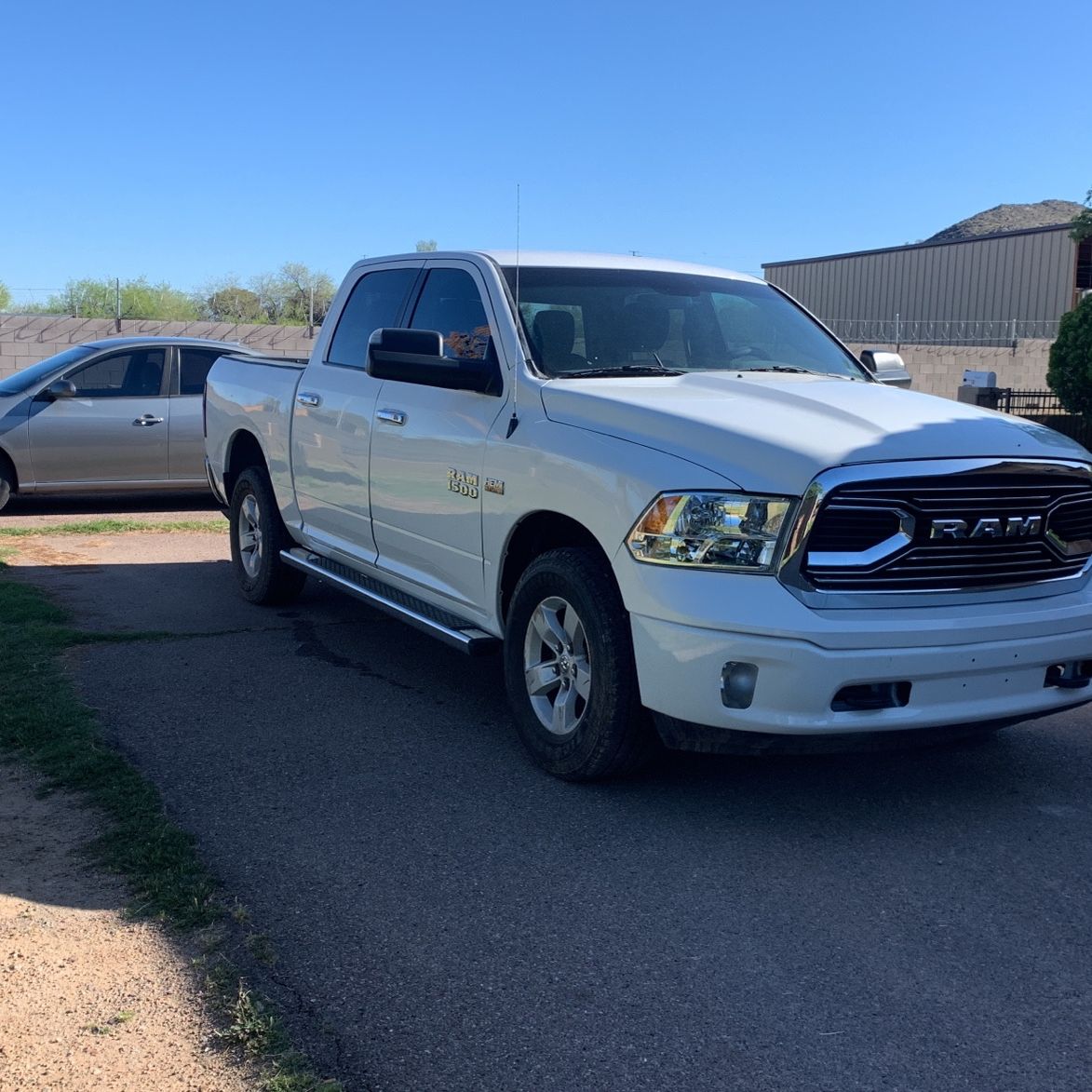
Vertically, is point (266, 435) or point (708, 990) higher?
point (266, 435)

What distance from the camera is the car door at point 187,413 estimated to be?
41.0 feet

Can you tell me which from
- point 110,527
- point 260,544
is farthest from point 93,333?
point 260,544

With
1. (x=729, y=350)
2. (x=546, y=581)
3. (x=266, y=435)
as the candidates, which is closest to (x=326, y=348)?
(x=266, y=435)

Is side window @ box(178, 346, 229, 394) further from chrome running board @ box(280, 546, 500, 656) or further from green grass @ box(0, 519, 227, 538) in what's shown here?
chrome running board @ box(280, 546, 500, 656)

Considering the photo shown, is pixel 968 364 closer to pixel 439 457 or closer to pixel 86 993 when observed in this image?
pixel 439 457

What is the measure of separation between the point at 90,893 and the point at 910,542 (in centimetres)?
279

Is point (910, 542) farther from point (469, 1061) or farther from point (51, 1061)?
point (51, 1061)

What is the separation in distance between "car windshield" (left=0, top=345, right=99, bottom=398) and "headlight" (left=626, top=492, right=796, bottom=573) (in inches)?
374

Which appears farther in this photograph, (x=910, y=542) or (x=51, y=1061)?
(x=910, y=542)

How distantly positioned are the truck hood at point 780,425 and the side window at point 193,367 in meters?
8.44

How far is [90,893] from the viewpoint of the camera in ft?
12.4

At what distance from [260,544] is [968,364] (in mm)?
33169

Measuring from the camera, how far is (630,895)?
3.85 m

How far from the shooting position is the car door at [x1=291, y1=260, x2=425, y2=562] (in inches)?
249
